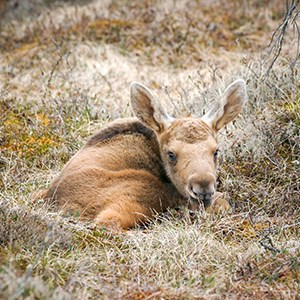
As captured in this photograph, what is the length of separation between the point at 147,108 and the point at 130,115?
308cm

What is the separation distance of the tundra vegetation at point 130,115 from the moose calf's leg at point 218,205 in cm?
15

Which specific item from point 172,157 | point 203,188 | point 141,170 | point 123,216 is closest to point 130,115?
point 141,170

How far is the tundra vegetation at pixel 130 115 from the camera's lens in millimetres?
6027

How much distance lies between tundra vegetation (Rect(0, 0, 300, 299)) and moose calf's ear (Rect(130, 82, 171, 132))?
1.11 metres

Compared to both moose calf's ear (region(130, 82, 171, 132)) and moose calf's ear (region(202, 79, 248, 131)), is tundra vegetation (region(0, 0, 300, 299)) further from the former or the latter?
moose calf's ear (region(130, 82, 171, 132))

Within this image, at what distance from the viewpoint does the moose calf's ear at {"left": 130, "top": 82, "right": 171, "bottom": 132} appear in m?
8.00

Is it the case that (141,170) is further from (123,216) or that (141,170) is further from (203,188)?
(203,188)

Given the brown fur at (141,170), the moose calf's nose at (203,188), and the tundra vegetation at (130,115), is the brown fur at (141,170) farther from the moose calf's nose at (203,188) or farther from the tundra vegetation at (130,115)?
the tundra vegetation at (130,115)

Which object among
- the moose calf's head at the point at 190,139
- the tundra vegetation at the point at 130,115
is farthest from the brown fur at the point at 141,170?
the tundra vegetation at the point at 130,115

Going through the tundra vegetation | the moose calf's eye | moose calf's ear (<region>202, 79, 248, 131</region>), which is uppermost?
moose calf's ear (<region>202, 79, 248, 131</region>)

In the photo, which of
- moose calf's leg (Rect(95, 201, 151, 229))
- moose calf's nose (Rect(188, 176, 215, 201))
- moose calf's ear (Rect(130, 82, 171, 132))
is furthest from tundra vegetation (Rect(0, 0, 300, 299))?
moose calf's ear (Rect(130, 82, 171, 132))

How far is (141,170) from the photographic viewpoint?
7.84 m

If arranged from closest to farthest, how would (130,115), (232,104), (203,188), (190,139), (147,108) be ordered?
(203,188), (190,139), (147,108), (232,104), (130,115)

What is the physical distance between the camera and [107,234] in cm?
690
